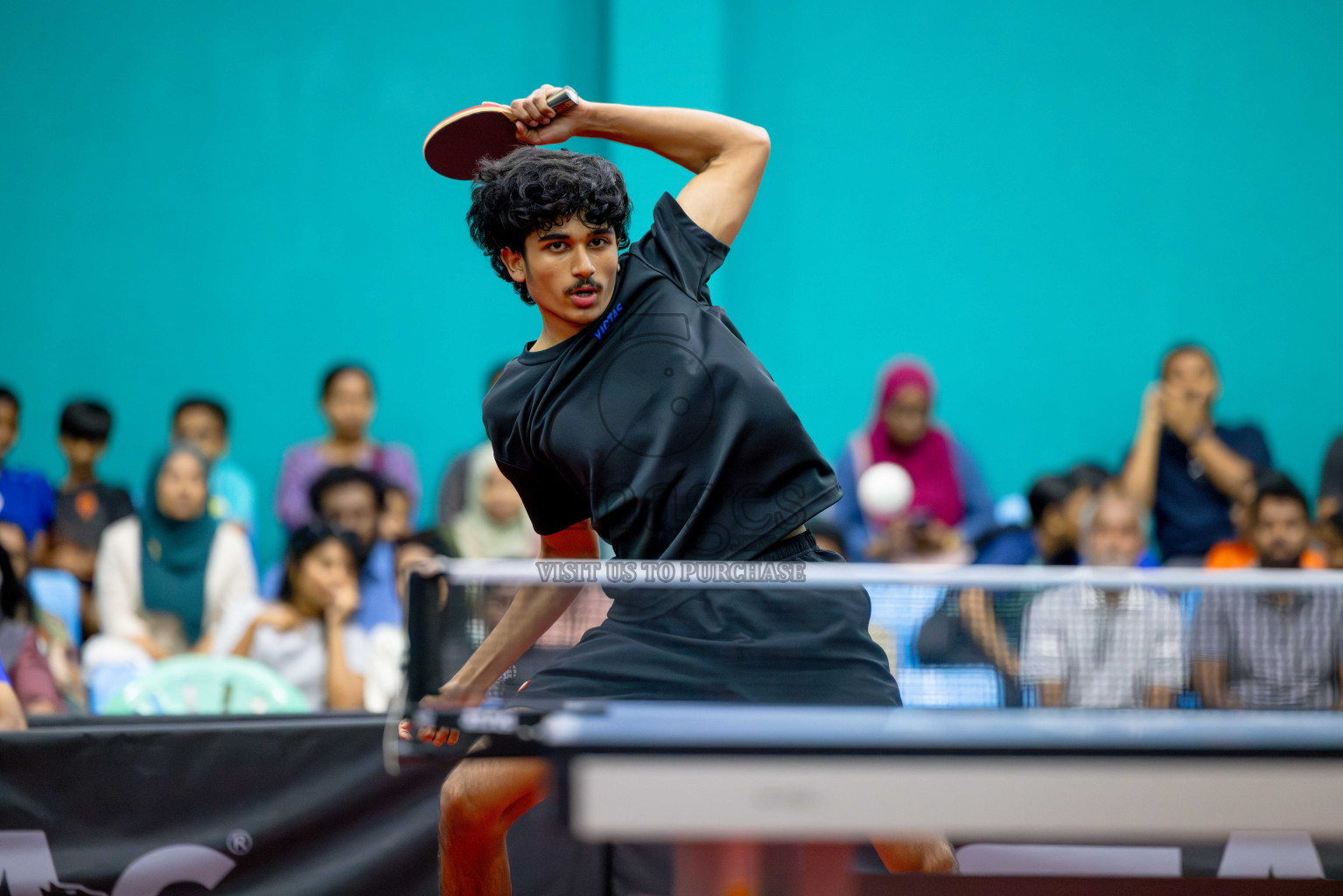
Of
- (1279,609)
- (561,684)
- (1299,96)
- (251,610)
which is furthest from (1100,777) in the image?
(1299,96)

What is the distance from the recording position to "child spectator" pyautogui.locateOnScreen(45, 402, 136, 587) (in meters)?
5.81

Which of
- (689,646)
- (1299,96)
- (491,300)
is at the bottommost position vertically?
(689,646)

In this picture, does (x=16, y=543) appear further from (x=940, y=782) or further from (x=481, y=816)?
(x=940, y=782)

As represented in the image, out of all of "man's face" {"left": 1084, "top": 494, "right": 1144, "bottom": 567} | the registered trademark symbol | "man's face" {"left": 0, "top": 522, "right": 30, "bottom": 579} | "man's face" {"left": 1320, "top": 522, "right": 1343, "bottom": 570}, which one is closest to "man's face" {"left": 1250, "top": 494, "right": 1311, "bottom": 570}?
"man's face" {"left": 1320, "top": 522, "right": 1343, "bottom": 570}

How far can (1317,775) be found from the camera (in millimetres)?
1599

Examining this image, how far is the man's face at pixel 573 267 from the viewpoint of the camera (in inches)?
101

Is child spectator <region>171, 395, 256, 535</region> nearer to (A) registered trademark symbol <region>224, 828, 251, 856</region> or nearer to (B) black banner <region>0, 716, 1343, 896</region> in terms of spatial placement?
(B) black banner <region>0, 716, 1343, 896</region>

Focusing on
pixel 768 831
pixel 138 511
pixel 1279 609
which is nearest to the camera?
pixel 768 831

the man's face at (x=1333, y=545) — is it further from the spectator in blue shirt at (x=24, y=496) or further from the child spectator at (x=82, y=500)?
the spectator in blue shirt at (x=24, y=496)

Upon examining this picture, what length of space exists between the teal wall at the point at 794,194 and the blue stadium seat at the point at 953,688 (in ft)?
17.2

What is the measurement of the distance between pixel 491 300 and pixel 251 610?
9.55 ft

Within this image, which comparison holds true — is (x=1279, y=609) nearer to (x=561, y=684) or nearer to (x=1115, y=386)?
(x=561, y=684)

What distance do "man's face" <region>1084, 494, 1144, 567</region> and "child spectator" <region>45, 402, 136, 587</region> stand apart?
397 cm

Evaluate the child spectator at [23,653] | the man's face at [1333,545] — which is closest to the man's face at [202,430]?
the child spectator at [23,653]
